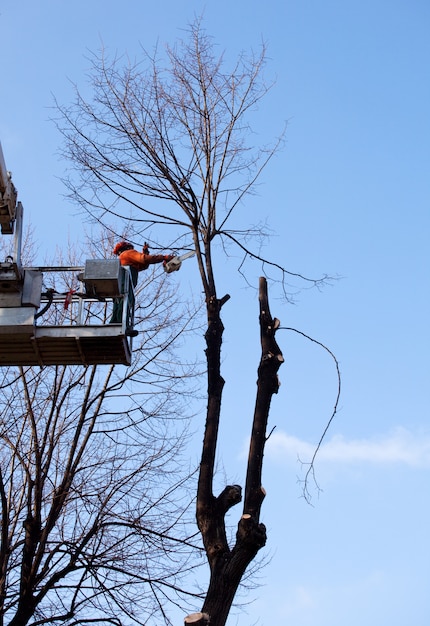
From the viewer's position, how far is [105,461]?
11977 mm

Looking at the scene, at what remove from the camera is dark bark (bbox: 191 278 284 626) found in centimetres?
726

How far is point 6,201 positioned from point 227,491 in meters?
4.24

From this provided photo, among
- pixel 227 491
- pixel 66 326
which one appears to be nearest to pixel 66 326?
pixel 66 326

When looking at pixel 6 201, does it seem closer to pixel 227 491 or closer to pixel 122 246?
pixel 122 246

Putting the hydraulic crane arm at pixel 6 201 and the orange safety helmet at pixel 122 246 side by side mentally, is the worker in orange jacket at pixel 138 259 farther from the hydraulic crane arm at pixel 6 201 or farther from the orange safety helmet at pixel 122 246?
the hydraulic crane arm at pixel 6 201

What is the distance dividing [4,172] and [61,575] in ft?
15.8

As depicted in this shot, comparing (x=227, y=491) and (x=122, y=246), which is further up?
(x=122, y=246)

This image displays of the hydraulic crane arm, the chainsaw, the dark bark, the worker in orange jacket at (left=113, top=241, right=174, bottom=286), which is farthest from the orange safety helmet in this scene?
the dark bark

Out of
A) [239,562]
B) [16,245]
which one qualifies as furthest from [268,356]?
[16,245]

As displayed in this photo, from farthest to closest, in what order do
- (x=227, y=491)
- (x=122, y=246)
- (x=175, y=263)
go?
(x=122, y=246)
(x=175, y=263)
(x=227, y=491)

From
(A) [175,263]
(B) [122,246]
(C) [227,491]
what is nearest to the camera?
(C) [227,491]

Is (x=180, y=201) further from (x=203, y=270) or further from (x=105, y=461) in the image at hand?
(x=105, y=461)

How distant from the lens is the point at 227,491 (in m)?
7.73

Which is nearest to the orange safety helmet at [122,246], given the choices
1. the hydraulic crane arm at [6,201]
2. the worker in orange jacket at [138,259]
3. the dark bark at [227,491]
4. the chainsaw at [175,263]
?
the worker in orange jacket at [138,259]
